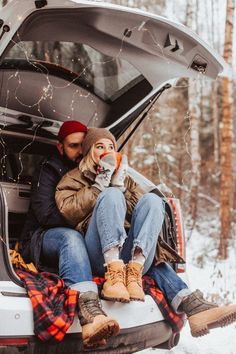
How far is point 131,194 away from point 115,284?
925mm

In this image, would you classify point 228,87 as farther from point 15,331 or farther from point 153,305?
point 15,331

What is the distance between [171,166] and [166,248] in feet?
37.4

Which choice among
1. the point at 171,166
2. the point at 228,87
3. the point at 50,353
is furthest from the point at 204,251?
the point at 50,353

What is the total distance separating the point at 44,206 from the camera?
139 inches

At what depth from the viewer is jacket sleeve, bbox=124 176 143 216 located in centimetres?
376

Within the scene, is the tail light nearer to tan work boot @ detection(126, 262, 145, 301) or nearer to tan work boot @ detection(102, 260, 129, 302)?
tan work boot @ detection(126, 262, 145, 301)

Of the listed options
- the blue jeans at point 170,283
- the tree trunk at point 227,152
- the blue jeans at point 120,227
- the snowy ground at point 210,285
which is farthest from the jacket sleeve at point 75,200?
the tree trunk at point 227,152

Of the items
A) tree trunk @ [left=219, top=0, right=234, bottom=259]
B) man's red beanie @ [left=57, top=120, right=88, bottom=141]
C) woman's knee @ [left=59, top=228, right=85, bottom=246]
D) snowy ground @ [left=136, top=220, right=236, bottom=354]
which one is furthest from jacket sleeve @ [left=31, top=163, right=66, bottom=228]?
tree trunk @ [left=219, top=0, right=234, bottom=259]

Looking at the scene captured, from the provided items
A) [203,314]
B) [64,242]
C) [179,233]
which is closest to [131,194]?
[179,233]

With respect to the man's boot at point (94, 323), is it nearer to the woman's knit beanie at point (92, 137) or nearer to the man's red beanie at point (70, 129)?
the woman's knit beanie at point (92, 137)

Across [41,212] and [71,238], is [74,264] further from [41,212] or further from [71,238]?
[41,212]

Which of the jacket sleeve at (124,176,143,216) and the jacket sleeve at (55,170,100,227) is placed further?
the jacket sleeve at (124,176,143,216)

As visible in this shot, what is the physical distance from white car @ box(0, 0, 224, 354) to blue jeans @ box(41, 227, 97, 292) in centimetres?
24

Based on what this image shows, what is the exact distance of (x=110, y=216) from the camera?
3.23 meters
